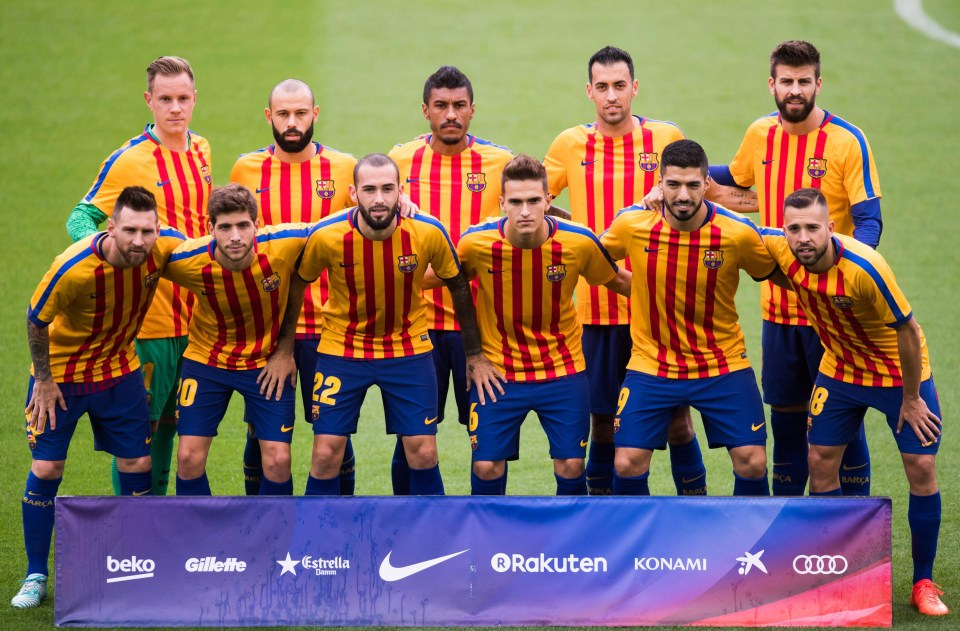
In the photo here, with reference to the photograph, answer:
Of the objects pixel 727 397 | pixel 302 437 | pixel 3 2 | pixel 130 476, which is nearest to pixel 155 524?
pixel 130 476

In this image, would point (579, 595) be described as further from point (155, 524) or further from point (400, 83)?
point (400, 83)

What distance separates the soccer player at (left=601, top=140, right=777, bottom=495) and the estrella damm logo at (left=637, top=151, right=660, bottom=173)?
648 mm

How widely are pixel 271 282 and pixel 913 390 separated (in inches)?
120

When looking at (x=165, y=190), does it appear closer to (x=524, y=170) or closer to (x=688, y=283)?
(x=524, y=170)

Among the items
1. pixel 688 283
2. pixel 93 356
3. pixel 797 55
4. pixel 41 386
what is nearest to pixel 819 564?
pixel 688 283

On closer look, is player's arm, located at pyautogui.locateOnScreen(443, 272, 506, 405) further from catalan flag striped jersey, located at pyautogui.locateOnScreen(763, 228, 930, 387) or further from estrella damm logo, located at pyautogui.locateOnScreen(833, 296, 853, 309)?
estrella damm logo, located at pyautogui.locateOnScreen(833, 296, 853, 309)

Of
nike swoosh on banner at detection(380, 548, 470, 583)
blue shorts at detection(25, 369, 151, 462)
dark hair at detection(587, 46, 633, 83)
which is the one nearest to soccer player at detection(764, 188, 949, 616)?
dark hair at detection(587, 46, 633, 83)

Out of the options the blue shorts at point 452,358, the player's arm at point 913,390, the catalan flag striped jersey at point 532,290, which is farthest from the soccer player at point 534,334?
the player's arm at point 913,390

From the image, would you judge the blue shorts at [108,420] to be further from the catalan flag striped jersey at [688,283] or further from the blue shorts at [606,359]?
the catalan flag striped jersey at [688,283]

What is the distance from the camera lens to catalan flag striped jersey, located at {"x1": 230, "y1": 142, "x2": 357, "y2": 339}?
22.3ft

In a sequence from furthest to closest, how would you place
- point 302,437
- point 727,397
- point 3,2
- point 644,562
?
point 3,2
point 302,437
point 727,397
point 644,562

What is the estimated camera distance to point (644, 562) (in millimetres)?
5660

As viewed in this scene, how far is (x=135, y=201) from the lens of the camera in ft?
19.5

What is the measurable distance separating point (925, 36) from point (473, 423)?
13.0 m
